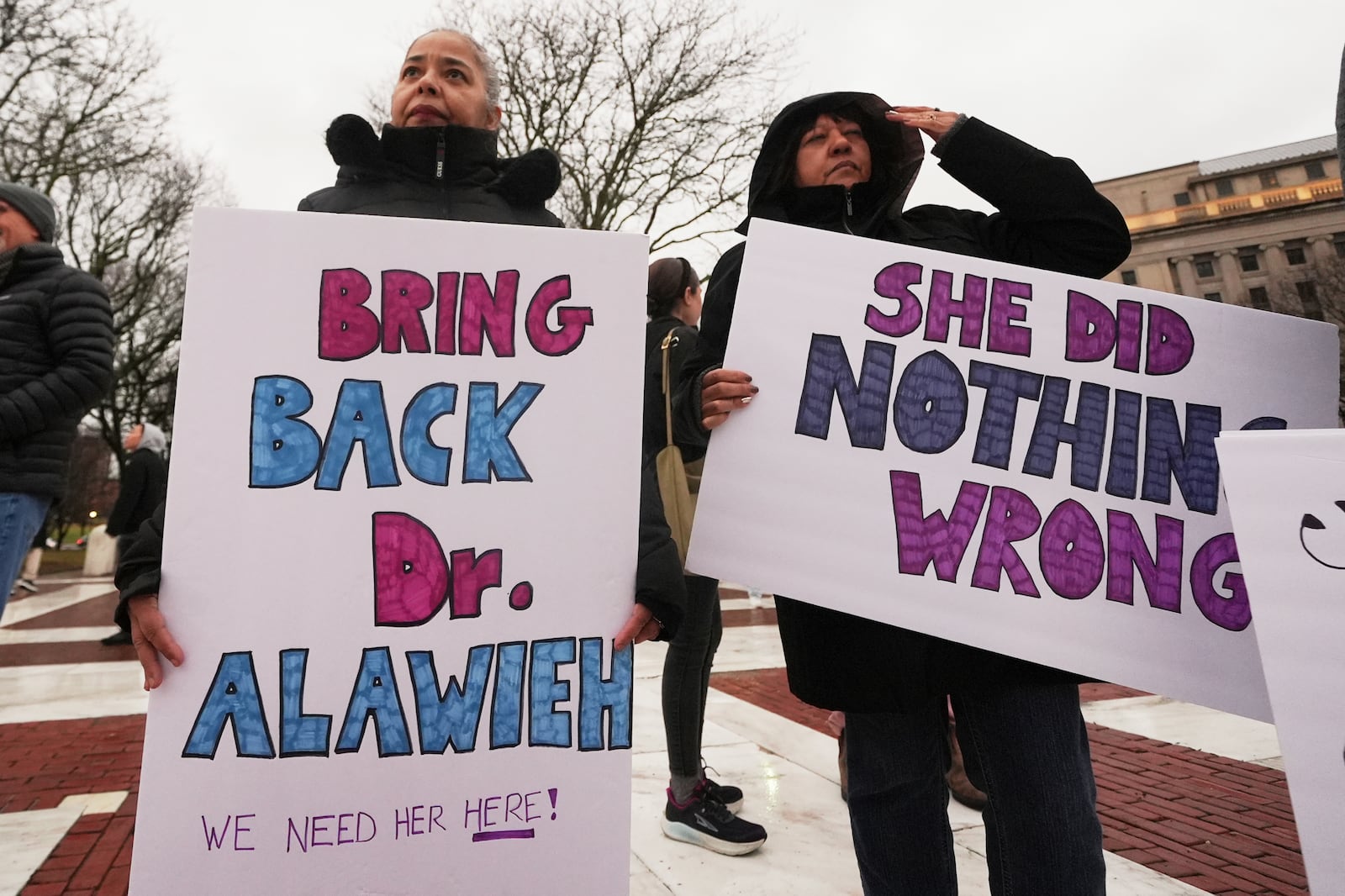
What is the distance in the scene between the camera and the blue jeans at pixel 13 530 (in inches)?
76.5

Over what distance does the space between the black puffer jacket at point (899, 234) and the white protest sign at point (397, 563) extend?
0.36m

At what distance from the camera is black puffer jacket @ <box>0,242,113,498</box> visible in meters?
2.02

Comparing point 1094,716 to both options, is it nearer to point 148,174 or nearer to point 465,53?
point 465,53

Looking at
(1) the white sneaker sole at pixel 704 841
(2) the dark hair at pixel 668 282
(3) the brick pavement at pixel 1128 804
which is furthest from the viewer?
(2) the dark hair at pixel 668 282

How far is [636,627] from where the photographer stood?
1240 millimetres

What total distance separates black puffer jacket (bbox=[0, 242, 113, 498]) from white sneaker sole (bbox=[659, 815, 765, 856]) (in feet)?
6.74

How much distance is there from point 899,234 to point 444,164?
0.95 m

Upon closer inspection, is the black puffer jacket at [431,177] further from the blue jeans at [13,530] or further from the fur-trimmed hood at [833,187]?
the blue jeans at [13,530]

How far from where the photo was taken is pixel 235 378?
1.18 m

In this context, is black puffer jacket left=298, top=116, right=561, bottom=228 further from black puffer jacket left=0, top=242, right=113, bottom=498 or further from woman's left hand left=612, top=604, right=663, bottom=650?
black puffer jacket left=0, top=242, right=113, bottom=498

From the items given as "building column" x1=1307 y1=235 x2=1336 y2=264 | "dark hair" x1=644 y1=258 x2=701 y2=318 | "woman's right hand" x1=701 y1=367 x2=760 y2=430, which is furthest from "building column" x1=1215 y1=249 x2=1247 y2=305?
"woman's right hand" x1=701 y1=367 x2=760 y2=430

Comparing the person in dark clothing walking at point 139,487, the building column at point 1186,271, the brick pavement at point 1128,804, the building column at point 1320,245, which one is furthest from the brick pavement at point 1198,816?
the building column at point 1186,271

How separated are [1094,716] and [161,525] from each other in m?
4.03

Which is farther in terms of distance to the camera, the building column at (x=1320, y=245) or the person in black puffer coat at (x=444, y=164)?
the building column at (x=1320, y=245)
